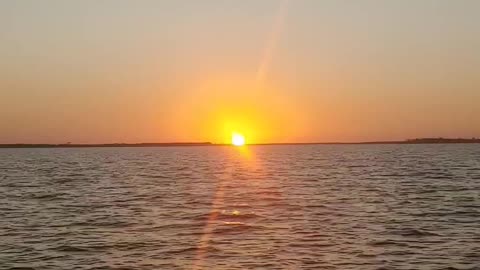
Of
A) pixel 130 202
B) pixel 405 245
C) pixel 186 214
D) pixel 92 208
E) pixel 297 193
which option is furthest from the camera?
pixel 297 193

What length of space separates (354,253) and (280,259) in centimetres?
274

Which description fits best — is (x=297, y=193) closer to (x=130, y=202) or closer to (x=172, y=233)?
(x=130, y=202)

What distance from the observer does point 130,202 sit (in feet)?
131

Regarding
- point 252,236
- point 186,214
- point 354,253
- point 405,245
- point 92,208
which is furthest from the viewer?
point 92,208

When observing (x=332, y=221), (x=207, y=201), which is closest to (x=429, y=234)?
(x=332, y=221)

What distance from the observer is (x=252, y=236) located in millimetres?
26266

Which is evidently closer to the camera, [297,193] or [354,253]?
[354,253]

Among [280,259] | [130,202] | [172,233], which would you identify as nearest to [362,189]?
[130,202]

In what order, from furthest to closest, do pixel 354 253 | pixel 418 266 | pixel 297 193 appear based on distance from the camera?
pixel 297 193
pixel 354 253
pixel 418 266

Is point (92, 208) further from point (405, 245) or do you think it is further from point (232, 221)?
point (405, 245)

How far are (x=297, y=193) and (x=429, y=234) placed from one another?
18955 millimetres

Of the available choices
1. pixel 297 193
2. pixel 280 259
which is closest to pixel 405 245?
pixel 280 259

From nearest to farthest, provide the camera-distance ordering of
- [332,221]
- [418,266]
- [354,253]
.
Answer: [418,266] < [354,253] < [332,221]

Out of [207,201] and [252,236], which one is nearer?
[252,236]
